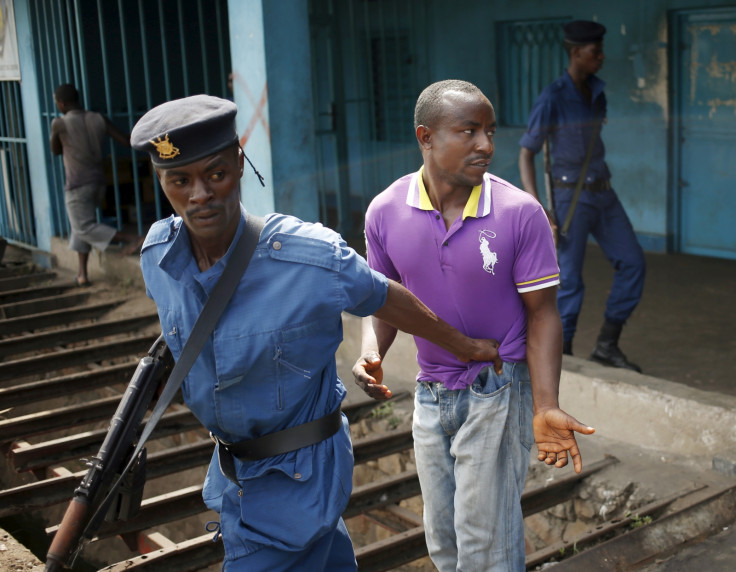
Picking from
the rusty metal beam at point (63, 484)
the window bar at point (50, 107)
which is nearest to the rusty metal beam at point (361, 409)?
the rusty metal beam at point (63, 484)

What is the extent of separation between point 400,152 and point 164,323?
8.16 m

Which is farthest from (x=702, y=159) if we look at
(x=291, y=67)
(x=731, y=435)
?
(x=731, y=435)

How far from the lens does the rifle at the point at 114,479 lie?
245 cm

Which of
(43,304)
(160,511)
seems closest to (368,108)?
(43,304)

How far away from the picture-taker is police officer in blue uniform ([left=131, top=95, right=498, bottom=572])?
2375 mm

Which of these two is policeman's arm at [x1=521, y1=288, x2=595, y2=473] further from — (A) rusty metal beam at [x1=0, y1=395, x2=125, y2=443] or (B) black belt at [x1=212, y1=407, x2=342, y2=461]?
(A) rusty metal beam at [x1=0, y1=395, x2=125, y2=443]

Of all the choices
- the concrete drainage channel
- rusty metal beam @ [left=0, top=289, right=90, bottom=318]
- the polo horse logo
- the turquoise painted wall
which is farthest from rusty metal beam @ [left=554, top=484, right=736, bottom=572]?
rusty metal beam @ [left=0, top=289, right=90, bottom=318]

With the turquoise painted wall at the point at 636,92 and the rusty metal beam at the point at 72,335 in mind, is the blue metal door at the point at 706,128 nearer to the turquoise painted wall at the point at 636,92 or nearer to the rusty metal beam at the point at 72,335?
the turquoise painted wall at the point at 636,92

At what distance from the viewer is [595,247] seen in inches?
380

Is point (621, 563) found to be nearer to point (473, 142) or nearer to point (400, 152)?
point (473, 142)

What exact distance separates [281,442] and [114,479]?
0.47 metres

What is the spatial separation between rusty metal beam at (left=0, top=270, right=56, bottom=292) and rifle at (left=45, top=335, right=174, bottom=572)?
714 cm

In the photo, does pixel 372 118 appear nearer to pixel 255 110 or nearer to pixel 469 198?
pixel 255 110

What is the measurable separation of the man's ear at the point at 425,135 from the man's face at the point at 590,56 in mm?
2909
